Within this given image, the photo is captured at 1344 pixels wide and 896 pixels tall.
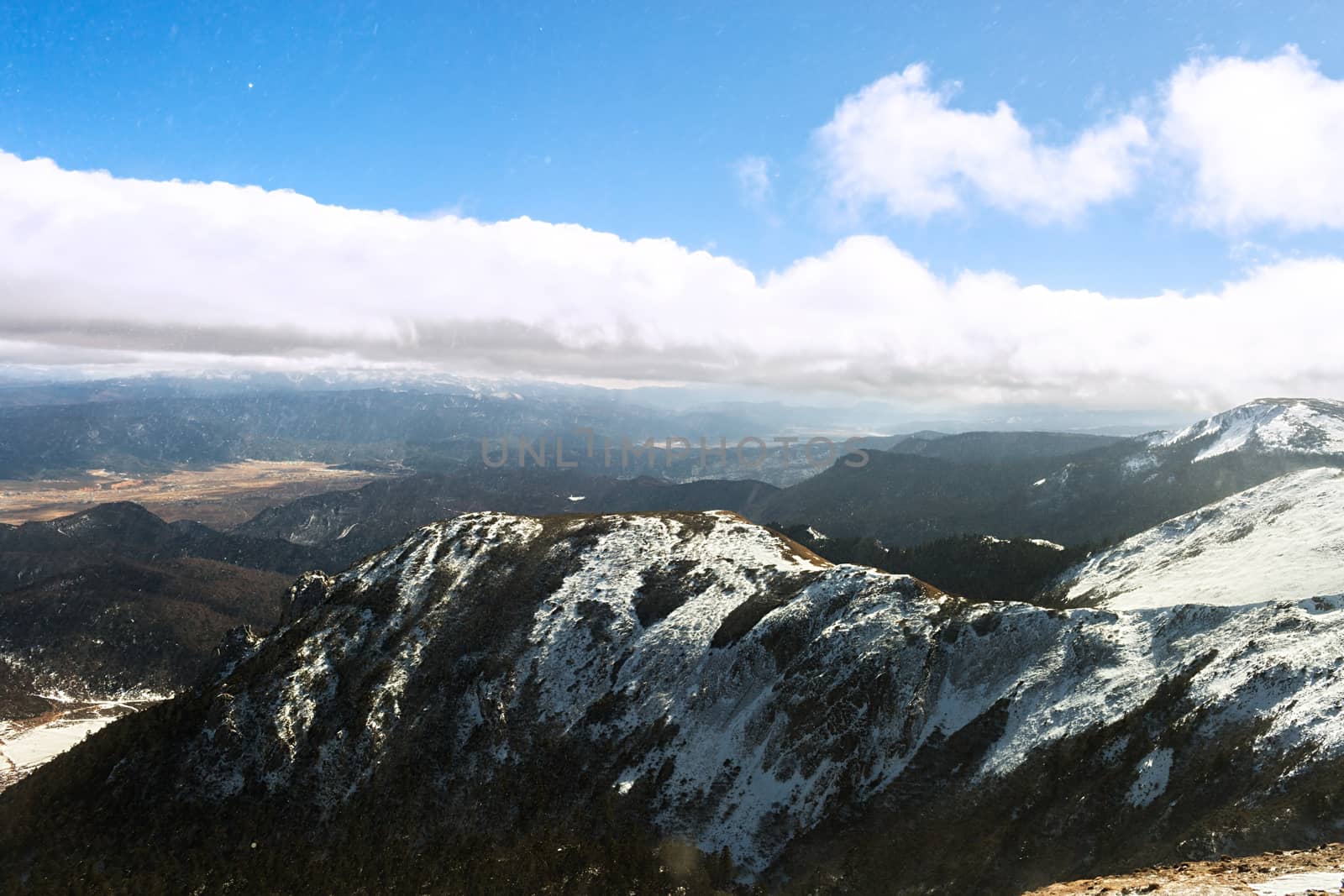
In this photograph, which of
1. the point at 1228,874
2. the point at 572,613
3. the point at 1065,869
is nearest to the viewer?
the point at 1228,874

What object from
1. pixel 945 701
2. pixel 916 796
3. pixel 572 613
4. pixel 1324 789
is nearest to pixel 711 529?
pixel 572 613

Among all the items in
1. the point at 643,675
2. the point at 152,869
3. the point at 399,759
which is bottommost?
the point at 152,869

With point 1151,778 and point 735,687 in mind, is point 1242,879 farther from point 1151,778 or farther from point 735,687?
point 735,687

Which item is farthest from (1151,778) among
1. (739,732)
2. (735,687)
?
(735,687)

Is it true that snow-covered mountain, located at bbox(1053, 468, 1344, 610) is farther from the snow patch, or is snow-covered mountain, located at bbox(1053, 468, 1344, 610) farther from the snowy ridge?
the snow patch

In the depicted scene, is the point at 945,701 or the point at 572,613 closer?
the point at 945,701

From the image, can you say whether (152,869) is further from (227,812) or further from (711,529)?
(711,529)

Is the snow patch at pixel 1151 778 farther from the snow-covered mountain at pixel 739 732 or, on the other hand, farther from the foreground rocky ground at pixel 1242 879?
the foreground rocky ground at pixel 1242 879

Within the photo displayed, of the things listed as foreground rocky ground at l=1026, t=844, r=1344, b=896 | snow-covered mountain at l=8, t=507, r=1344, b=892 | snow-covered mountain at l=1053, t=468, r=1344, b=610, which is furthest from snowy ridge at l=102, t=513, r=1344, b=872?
foreground rocky ground at l=1026, t=844, r=1344, b=896
